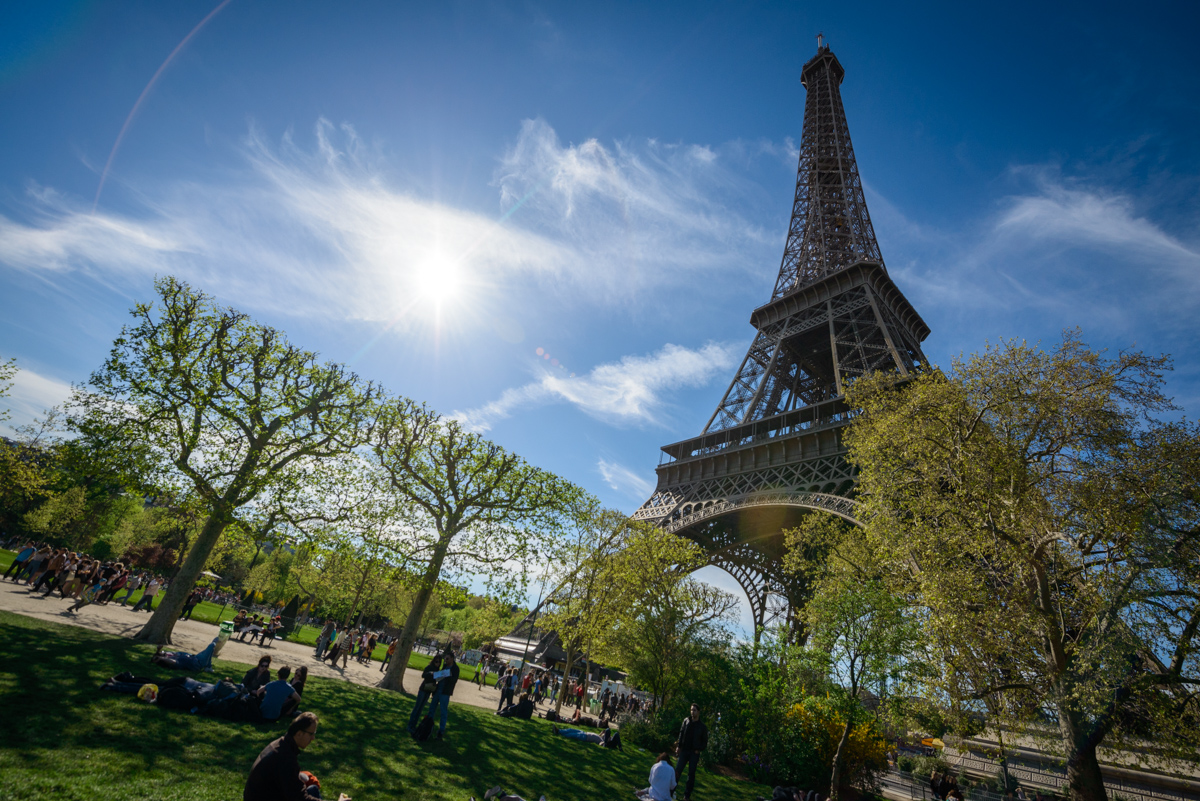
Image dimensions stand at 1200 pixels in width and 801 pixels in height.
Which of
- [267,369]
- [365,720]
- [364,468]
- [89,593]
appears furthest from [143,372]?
[365,720]

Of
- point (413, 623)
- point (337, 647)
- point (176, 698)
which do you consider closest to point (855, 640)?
point (413, 623)

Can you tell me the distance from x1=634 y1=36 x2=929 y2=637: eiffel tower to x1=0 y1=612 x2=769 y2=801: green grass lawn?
663 inches

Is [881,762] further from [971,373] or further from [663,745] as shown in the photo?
[971,373]

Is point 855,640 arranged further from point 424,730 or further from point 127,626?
point 127,626

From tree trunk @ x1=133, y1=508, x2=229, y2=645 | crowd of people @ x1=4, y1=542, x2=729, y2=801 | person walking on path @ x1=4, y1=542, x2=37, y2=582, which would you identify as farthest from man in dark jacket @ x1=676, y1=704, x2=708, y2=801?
person walking on path @ x1=4, y1=542, x2=37, y2=582

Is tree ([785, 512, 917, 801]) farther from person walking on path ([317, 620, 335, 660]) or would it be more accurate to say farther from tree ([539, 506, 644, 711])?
person walking on path ([317, 620, 335, 660])

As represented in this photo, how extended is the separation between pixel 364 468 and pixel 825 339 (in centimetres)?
3419

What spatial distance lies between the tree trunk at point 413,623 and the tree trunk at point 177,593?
560 cm

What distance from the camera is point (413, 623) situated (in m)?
15.1

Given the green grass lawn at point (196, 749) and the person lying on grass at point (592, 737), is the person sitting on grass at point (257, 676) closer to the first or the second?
the green grass lawn at point (196, 749)

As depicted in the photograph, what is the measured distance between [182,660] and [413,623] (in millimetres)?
5831

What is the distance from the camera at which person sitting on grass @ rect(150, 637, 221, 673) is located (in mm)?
9969

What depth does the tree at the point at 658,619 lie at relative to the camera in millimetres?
19844

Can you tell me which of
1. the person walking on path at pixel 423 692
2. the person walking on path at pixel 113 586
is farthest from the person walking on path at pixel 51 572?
the person walking on path at pixel 423 692
